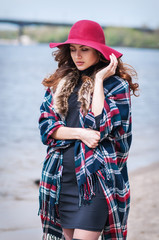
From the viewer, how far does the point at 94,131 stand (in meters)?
2.26

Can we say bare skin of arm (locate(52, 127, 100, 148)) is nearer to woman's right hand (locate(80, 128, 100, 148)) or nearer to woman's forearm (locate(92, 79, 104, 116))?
woman's right hand (locate(80, 128, 100, 148))

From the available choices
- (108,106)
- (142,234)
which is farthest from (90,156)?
(142,234)

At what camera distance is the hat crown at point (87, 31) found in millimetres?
2404

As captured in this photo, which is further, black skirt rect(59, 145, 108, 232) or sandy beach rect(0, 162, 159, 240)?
sandy beach rect(0, 162, 159, 240)

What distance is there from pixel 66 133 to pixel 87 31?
60cm

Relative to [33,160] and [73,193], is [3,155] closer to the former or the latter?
[33,160]

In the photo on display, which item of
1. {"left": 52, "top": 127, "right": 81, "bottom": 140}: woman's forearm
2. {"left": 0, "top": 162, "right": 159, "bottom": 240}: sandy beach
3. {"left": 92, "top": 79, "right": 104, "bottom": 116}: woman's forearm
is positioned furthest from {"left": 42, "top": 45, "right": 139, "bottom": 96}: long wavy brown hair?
{"left": 0, "top": 162, "right": 159, "bottom": 240}: sandy beach

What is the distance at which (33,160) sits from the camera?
285 inches

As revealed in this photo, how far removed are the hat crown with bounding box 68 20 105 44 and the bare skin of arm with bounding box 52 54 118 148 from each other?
15 centimetres

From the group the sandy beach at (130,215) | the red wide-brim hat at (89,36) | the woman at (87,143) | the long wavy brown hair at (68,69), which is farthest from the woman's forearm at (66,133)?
the sandy beach at (130,215)

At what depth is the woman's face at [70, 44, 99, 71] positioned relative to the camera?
241cm

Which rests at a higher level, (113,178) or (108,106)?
(108,106)

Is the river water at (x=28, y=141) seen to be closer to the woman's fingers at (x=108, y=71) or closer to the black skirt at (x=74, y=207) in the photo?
the woman's fingers at (x=108, y=71)

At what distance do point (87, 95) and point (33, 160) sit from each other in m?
5.04
